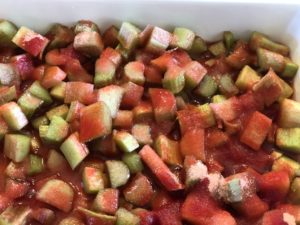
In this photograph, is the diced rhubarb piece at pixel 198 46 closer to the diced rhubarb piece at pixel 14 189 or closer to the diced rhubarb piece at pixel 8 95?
the diced rhubarb piece at pixel 8 95

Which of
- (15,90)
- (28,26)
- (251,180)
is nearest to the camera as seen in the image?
(251,180)

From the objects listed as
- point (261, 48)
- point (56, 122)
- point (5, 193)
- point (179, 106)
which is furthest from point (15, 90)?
point (261, 48)

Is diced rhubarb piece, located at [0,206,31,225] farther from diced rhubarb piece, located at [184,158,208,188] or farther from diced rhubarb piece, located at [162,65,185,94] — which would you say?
diced rhubarb piece, located at [162,65,185,94]

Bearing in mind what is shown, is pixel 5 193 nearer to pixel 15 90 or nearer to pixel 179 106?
pixel 15 90

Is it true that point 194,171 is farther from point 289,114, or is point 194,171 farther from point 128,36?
point 128,36

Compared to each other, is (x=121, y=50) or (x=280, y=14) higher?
(x=280, y=14)

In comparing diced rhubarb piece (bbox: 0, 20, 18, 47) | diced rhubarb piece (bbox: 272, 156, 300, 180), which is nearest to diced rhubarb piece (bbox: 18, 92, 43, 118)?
diced rhubarb piece (bbox: 0, 20, 18, 47)

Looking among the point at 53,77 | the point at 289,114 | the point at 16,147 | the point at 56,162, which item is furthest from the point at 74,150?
the point at 289,114
